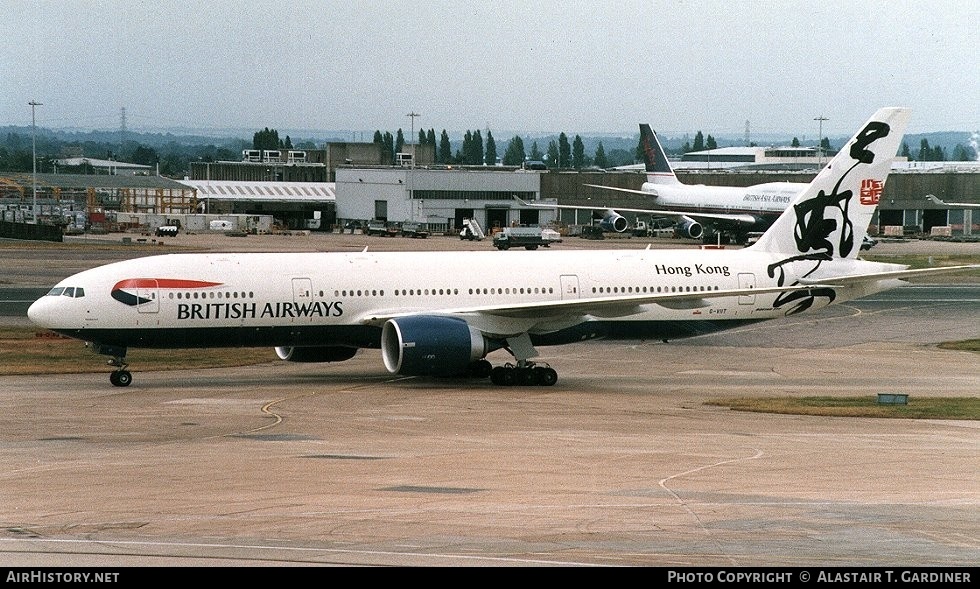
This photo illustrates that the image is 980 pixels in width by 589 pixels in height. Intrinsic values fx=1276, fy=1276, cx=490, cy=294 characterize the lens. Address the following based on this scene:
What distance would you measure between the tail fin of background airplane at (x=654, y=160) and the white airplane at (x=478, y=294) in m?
81.1

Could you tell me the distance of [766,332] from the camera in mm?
55875

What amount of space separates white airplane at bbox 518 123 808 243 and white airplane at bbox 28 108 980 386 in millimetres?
62004

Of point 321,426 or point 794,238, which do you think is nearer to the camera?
point 321,426

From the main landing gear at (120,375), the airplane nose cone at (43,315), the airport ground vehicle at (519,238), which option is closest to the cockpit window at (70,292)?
the airplane nose cone at (43,315)

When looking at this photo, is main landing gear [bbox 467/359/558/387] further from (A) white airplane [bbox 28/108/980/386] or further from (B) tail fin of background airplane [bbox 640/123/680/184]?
(B) tail fin of background airplane [bbox 640/123/680/184]

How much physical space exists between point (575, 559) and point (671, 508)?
4538 mm

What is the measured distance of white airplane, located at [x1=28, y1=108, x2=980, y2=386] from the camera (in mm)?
37594

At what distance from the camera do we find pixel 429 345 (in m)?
37.2

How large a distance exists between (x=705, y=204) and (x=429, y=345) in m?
83.5

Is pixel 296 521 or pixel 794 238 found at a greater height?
pixel 794 238

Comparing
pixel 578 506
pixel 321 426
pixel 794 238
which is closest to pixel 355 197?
pixel 794 238

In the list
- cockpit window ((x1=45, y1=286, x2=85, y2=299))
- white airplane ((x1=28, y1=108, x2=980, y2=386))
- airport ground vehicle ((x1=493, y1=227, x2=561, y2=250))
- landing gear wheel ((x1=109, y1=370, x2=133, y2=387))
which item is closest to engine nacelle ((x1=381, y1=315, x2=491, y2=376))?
white airplane ((x1=28, y1=108, x2=980, y2=386))
